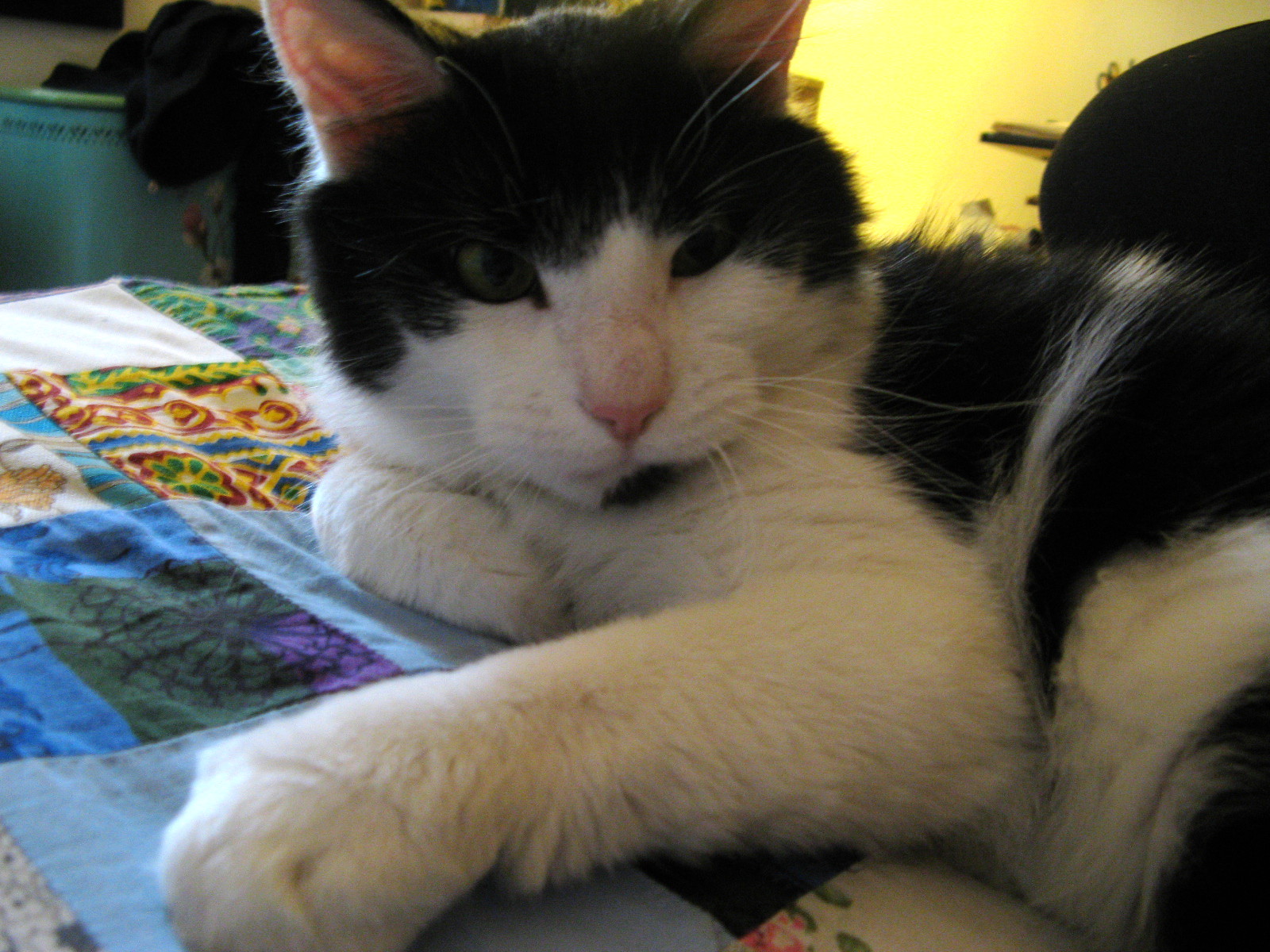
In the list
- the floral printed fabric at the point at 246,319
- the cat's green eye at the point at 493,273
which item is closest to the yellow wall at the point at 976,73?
the floral printed fabric at the point at 246,319

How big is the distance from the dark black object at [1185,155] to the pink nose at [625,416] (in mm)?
986

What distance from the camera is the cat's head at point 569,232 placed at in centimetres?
74

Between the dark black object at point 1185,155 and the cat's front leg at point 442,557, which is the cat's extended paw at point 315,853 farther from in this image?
the dark black object at point 1185,155

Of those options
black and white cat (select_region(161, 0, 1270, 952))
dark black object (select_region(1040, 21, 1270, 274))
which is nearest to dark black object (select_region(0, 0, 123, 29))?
black and white cat (select_region(161, 0, 1270, 952))

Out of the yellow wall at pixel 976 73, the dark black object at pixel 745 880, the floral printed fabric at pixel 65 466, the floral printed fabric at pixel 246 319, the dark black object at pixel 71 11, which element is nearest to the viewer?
the dark black object at pixel 745 880

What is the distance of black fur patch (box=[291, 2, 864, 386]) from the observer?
0.79m

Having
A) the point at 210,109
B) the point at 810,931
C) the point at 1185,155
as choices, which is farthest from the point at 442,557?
the point at 210,109

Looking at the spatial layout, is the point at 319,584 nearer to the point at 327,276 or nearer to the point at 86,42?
the point at 327,276

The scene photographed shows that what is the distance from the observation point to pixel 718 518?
801 mm

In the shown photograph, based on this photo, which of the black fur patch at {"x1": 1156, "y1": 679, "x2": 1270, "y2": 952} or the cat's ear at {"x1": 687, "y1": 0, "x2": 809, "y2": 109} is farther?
the cat's ear at {"x1": 687, "y1": 0, "x2": 809, "y2": 109}

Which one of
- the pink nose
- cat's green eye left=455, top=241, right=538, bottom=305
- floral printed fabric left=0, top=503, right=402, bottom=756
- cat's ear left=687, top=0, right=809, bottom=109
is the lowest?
floral printed fabric left=0, top=503, right=402, bottom=756

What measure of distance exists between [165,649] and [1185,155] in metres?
1.53

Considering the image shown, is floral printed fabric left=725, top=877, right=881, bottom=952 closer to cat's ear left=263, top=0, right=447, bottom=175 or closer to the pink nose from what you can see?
the pink nose

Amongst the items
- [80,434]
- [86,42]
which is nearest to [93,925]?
[80,434]
